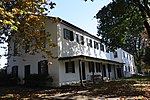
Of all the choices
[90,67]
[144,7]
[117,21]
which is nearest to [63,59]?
[117,21]

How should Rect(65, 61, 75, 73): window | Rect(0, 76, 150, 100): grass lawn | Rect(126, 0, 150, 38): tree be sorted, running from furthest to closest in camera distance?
Rect(65, 61, 75, 73): window < Rect(126, 0, 150, 38): tree < Rect(0, 76, 150, 100): grass lawn

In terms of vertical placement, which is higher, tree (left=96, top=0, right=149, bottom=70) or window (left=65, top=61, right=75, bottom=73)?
tree (left=96, top=0, right=149, bottom=70)

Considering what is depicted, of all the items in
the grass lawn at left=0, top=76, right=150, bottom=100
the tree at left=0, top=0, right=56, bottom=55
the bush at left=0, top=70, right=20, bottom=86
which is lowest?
the grass lawn at left=0, top=76, right=150, bottom=100

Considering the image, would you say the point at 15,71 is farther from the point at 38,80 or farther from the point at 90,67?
the point at 90,67

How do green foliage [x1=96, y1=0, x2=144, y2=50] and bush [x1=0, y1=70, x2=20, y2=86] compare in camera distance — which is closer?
green foliage [x1=96, y1=0, x2=144, y2=50]

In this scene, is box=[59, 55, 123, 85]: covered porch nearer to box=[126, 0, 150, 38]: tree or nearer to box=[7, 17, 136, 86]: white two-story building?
box=[7, 17, 136, 86]: white two-story building

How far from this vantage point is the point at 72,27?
84.1ft

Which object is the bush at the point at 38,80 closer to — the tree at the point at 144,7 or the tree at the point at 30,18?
the tree at the point at 30,18

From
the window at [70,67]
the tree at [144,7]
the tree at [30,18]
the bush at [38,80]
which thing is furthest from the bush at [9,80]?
the tree at [144,7]

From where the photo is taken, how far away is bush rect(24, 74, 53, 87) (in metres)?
22.1

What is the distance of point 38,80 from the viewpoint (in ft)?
72.7

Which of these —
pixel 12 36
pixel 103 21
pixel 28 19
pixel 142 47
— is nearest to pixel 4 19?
pixel 28 19

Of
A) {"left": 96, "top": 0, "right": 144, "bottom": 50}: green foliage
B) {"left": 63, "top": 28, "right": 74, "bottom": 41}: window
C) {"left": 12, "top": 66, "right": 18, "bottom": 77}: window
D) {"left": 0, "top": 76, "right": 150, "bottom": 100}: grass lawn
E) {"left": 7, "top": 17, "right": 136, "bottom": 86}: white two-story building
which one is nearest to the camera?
{"left": 0, "top": 76, "right": 150, "bottom": 100}: grass lawn

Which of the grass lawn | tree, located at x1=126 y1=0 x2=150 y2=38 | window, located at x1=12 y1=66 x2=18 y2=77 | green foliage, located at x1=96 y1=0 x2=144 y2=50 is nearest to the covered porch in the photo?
green foliage, located at x1=96 y1=0 x2=144 y2=50
